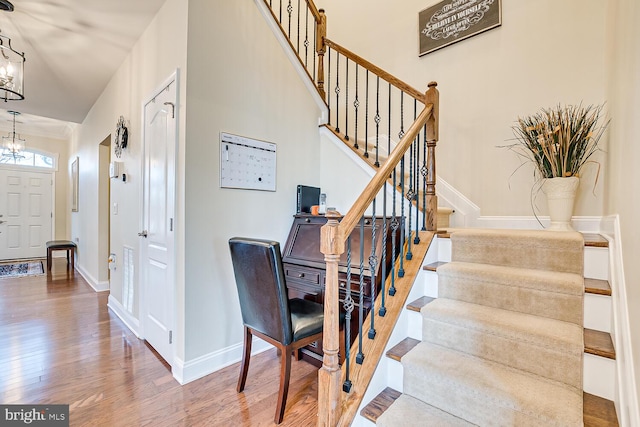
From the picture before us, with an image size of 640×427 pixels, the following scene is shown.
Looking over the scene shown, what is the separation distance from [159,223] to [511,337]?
2497 mm

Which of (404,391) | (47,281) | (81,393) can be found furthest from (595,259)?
(47,281)

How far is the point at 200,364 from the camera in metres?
2.06

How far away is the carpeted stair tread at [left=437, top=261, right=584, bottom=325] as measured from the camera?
4.57 feet

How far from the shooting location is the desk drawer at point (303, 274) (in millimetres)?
2213

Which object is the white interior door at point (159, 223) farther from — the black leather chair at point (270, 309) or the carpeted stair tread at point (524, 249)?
the carpeted stair tread at point (524, 249)

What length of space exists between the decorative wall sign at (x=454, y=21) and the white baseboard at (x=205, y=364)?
3.49 metres

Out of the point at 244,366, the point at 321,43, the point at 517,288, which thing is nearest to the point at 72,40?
the point at 321,43

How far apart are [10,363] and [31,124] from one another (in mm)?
6349

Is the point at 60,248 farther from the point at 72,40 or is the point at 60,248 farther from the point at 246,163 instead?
the point at 246,163

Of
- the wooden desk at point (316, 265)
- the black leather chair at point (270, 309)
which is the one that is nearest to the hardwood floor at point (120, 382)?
the black leather chair at point (270, 309)

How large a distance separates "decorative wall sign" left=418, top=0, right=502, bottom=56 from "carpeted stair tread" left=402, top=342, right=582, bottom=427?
2.93 m

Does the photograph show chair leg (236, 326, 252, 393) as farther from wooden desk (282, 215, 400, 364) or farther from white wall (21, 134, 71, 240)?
white wall (21, 134, 71, 240)

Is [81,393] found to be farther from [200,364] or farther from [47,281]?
[47,281]

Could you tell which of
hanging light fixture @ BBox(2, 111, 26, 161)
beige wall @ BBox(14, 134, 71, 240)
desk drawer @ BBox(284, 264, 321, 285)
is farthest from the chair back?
beige wall @ BBox(14, 134, 71, 240)
